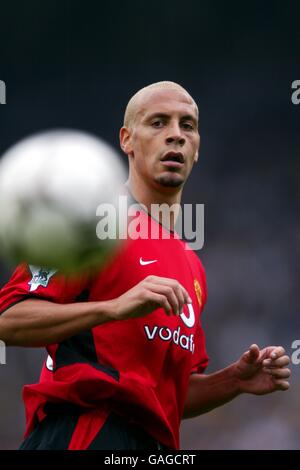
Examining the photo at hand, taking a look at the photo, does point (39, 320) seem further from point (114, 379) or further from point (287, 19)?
point (287, 19)

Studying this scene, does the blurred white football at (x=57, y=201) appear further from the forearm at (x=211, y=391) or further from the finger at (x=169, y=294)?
the forearm at (x=211, y=391)

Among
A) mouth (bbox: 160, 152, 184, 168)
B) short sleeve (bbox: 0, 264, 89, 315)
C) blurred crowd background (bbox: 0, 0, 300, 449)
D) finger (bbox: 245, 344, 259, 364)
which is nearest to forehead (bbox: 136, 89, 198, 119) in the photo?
mouth (bbox: 160, 152, 184, 168)

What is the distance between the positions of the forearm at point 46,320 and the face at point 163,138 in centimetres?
99

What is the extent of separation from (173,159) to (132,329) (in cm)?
90

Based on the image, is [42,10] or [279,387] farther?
[42,10]

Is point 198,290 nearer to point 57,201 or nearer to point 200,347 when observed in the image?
point 200,347

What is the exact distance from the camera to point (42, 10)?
966 centimetres

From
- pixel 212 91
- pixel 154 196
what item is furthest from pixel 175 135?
pixel 212 91

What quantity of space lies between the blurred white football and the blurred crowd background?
19.8 feet

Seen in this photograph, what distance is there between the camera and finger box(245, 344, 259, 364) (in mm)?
4195

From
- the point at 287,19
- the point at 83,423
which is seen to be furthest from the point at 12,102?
the point at 83,423

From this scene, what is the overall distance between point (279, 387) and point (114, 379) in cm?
100

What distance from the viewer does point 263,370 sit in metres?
4.31

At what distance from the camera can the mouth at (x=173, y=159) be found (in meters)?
4.14
